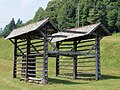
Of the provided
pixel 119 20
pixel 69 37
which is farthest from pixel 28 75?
pixel 119 20

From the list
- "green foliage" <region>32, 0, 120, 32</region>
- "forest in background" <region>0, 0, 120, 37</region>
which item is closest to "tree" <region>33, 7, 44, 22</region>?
"forest in background" <region>0, 0, 120, 37</region>

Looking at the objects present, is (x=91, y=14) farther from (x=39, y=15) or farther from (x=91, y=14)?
(x=39, y=15)

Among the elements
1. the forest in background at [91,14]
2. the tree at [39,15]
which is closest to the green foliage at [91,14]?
the forest in background at [91,14]

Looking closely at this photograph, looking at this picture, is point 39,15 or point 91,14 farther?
point 39,15

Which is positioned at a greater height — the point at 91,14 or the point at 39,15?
the point at 39,15

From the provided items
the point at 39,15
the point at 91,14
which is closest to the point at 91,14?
→ the point at 91,14

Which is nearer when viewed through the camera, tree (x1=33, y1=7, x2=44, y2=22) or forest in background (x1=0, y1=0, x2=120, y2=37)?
forest in background (x1=0, y1=0, x2=120, y2=37)

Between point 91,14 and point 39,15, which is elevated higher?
point 39,15

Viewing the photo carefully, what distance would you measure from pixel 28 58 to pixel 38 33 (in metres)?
2.85

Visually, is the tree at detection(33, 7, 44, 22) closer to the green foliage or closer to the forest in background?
the forest in background

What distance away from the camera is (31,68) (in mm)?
24891

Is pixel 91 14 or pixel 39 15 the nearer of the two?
pixel 91 14

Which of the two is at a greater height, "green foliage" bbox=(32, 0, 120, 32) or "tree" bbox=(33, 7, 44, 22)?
"tree" bbox=(33, 7, 44, 22)

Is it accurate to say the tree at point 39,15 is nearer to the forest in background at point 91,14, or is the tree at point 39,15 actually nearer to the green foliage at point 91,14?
the forest in background at point 91,14
